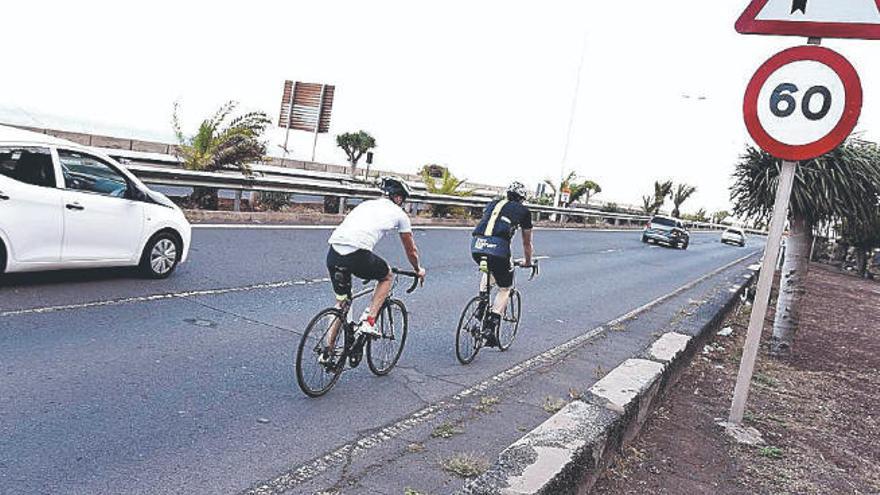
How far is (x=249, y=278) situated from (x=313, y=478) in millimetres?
5915

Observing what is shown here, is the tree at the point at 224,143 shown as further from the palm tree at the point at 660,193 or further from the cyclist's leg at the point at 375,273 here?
the palm tree at the point at 660,193

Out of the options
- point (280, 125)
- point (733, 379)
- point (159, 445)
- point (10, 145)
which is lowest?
point (159, 445)

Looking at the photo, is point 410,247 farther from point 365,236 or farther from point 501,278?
point 501,278

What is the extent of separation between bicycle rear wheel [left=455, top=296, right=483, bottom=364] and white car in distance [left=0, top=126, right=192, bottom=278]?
13.2 feet

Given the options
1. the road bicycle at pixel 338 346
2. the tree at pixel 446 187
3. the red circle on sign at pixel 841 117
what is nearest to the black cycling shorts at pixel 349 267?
the road bicycle at pixel 338 346

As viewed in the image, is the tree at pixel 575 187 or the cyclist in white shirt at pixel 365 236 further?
the tree at pixel 575 187

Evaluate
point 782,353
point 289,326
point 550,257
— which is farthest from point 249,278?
point 550,257

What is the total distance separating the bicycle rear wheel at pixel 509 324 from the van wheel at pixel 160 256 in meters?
4.24

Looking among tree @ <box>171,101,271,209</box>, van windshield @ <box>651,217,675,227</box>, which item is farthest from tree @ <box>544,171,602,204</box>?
tree @ <box>171,101,271,209</box>

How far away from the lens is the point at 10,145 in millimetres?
7496

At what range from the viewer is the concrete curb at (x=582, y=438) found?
3242 millimetres

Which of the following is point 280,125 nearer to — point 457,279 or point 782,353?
point 457,279

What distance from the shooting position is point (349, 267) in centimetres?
588

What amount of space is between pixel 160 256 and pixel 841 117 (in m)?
7.51
